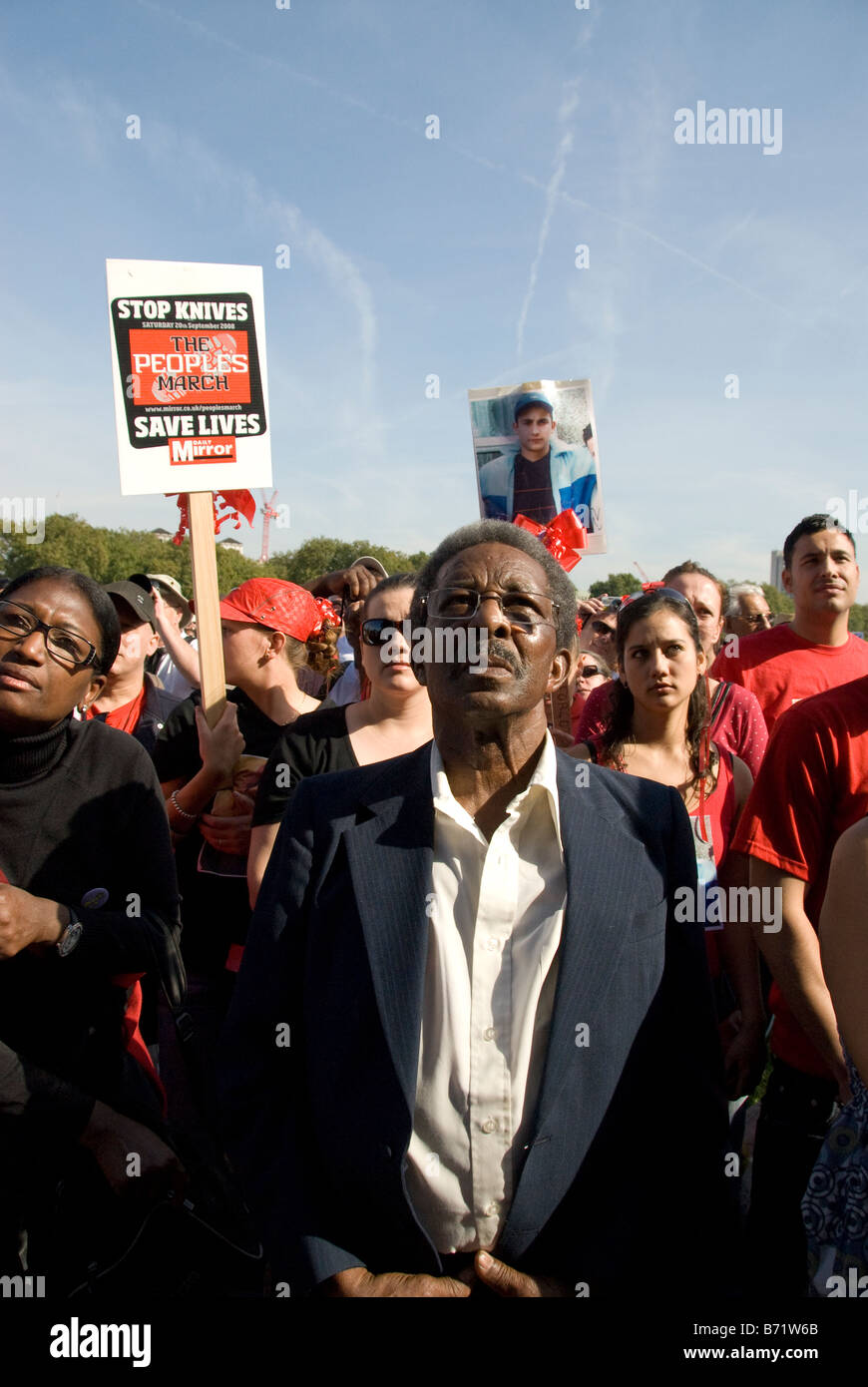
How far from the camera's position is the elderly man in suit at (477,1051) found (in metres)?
1.55

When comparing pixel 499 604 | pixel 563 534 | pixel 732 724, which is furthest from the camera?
pixel 563 534

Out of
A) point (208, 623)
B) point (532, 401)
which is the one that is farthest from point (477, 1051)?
point (532, 401)

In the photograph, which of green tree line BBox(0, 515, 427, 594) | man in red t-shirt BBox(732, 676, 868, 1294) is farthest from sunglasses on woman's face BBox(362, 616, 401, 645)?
green tree line BBox(0, 515, 427, 594)

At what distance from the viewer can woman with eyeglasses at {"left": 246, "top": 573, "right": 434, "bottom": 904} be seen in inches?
106

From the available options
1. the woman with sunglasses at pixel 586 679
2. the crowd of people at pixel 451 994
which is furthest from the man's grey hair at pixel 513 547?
the woman with sunglasses at pixel 586 679

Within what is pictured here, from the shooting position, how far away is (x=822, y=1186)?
171cm

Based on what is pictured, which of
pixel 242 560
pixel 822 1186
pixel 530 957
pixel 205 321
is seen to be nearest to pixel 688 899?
pixel 530 957

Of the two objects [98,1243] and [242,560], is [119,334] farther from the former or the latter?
[242,560]

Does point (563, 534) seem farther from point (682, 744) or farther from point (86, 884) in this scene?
point (86, 884)

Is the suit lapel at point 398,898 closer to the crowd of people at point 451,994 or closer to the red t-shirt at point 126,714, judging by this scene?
the crowd of people at point 451,994

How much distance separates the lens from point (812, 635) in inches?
161

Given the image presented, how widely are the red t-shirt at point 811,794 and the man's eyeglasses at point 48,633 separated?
6.07 feet
